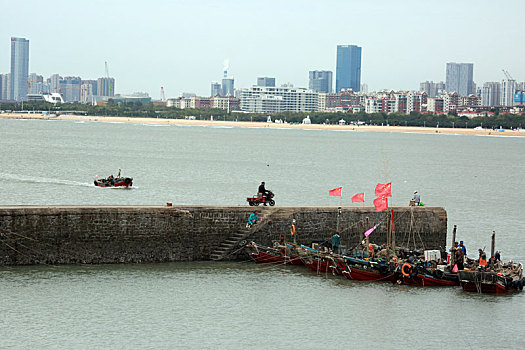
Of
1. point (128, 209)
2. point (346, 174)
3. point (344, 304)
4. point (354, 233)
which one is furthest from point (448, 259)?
point (346, 174)

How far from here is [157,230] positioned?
28.5 meters

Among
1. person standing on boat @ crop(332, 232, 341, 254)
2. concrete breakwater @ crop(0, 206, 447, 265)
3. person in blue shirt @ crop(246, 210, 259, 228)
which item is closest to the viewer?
concrete breakwater @ crop(0, 206, 447, 265)

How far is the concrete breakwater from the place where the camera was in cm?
2695

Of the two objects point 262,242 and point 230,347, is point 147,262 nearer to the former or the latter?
point 262,242

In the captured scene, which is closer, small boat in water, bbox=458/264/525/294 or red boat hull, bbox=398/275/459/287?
small boat in water, bbox=458/264/525/294

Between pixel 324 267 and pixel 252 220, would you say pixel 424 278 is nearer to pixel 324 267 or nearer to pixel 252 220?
pixel 324 267

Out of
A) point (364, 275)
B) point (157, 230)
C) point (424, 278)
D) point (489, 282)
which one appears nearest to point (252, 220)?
point (157, 230)

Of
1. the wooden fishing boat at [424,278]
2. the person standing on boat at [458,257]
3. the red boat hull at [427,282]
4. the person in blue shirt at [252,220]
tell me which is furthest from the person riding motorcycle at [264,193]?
the person standing on boat at [458,257]

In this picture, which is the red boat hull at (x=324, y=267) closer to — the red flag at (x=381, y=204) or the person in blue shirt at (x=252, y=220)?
the person in blue shirt at (x=252, y=220)

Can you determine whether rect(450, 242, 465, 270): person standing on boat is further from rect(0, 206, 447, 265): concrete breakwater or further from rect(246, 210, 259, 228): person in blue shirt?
rect(246, 210, 259, 228): person in blue shirt

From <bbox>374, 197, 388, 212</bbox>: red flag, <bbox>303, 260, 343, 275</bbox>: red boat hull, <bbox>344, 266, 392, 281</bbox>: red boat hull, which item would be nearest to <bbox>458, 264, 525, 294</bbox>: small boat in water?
<bbox>344, 266, 392, 281</bbox>: red boat hull

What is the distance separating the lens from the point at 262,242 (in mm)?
29891

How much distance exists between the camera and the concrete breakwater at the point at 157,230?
27.0 metres

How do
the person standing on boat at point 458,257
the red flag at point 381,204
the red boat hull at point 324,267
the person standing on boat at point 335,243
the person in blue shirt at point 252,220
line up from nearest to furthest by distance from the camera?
the person standing on boat at point 458,257, the red boat hull at point 324,267, the person standing on boat at point 335,243, the person in blue shirt at point 252,220, the red flag at point 381,204
